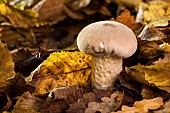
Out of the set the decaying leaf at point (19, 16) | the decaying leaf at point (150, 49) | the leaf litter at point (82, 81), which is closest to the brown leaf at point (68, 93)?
the leaf litter at point (82, 81)

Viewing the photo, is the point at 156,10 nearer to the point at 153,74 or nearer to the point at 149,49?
the point at 149,49

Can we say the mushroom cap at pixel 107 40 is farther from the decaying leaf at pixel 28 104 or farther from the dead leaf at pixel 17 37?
the dead leaf at pixel 17 37

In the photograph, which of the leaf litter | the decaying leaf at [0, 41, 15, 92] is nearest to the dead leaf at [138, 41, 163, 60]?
the leaf litter

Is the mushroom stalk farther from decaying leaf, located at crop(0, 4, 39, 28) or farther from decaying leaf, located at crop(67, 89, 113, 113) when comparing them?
decaying leaf, located at crop(0, 4, 39, 28)

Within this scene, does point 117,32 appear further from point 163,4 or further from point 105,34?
point 163,4

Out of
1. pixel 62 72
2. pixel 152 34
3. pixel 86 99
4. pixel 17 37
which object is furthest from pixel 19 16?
pixel 86 99

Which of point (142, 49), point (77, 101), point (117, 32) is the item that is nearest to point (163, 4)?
point (142, 49)
